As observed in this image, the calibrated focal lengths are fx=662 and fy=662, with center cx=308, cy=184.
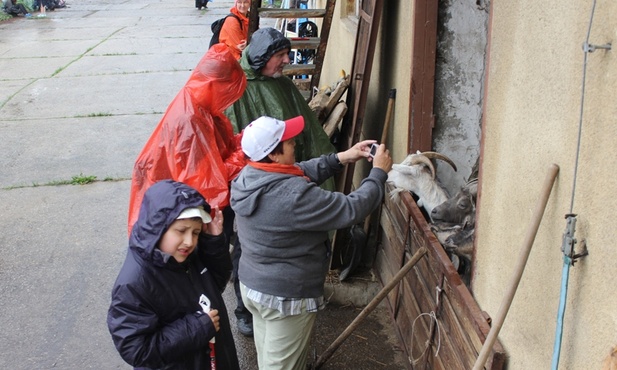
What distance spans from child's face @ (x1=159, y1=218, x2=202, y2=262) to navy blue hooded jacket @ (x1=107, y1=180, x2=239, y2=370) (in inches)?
1.0

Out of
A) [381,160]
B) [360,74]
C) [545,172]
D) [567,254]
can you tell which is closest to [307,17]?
[360,74]

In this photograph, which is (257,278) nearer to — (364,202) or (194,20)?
(364,202)

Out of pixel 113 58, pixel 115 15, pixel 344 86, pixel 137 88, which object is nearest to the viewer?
pixel 344 86

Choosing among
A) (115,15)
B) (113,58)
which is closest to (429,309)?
(113,58)

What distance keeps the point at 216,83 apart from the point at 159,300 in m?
1.76

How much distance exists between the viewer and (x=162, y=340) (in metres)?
2.77

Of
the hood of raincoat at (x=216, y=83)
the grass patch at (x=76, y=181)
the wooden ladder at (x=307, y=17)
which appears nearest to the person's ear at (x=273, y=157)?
the hood of raincoat at (x=216, y=83)

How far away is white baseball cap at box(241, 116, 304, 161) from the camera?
304 centimetres

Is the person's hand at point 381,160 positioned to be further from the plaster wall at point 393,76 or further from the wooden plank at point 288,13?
the wooden plank at point 288,13

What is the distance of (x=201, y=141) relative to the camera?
13.3ft

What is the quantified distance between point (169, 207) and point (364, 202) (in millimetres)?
912

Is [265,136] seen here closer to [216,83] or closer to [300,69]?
[216,83]

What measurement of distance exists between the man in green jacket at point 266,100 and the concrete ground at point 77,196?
0.98 meters

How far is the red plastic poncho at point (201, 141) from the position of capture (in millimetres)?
4051
